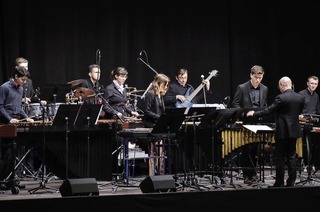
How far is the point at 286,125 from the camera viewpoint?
400 inches

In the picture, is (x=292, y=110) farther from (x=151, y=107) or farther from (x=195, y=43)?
(x=195, y=43)

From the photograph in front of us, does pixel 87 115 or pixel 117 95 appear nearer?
pixel 87 115

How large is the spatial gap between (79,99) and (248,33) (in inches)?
191

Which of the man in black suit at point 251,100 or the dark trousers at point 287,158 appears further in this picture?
the man in black suit at point 251,100

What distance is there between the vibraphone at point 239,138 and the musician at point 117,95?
6.18 feet

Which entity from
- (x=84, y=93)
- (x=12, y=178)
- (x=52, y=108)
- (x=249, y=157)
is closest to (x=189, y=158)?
(x=249, y=157)

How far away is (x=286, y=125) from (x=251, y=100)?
1.27 m

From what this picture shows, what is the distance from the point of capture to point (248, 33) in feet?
48.9

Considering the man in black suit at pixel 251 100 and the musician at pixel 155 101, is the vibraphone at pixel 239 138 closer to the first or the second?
the man in black suit at pixel 251 100

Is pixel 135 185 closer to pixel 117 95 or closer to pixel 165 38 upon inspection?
pixel 117 95

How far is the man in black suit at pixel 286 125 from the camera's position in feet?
33.3

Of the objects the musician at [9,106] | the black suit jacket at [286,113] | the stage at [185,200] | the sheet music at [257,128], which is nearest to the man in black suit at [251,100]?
the sheet music at [257,128]

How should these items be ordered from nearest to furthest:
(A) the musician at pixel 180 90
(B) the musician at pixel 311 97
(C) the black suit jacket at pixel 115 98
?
(C) the black suit jacket at pixel 115 98 → (A) the musician at pixel 180 90 → (B) the musician at pixel 311 97

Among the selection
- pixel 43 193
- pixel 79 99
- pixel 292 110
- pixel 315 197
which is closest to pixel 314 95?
pixel 292 110
